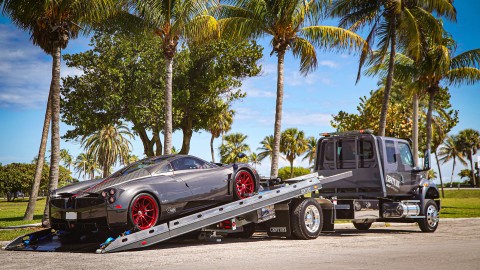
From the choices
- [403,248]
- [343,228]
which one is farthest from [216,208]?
[343,228]

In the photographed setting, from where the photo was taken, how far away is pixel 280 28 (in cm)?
2095

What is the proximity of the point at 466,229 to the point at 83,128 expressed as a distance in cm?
2181

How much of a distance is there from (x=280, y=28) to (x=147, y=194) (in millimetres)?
12613

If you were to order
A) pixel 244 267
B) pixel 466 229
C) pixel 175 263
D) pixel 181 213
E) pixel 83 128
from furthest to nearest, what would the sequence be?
pixel 83 128, pixel 466 229, pixel 181 213, pixel 175 263, pixel 244 267

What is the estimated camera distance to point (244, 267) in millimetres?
7867

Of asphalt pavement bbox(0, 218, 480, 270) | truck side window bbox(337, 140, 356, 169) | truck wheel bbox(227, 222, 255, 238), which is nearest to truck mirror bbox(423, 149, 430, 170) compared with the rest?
truck side window bbox(337, 140, 356, 169)

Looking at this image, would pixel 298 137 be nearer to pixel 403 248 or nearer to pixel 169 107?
pixel 169 107

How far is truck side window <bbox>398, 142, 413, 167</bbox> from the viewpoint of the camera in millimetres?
14938

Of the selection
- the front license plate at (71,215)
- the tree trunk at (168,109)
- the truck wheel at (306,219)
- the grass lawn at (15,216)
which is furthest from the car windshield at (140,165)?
the grass lawn at (15,216)

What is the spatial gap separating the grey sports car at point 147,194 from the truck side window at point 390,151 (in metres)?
4.72

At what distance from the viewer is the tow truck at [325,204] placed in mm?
10383

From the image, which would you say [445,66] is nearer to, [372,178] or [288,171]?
[372,178]

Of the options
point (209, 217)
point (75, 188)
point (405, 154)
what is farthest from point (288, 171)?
point (75, 188)

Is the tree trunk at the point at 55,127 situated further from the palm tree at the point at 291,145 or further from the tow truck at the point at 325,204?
the palm tree at the point at 291,145
